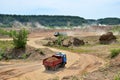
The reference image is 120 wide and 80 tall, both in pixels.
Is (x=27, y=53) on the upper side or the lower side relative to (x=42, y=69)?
upper

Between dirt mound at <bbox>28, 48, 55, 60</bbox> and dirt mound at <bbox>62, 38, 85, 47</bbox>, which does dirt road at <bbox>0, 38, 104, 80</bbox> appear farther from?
dirt mound at <bbox>62, 38, 85, 47</bbox>

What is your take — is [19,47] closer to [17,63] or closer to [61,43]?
[17,63]

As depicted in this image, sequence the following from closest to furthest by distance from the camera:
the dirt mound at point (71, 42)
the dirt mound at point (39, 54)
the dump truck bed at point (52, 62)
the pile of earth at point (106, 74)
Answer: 1. the pile of earth at point (106, 74)
2. the dump truck bed at point (52, 62)
3. the dirt mound at point (39, 54)
4. the dirt mound at point (71, 42)

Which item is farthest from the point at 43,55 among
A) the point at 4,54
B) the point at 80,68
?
the point at 80,68

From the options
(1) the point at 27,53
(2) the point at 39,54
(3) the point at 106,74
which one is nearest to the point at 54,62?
(3) the point at 106,74

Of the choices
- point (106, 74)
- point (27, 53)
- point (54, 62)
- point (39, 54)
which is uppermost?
point (106, 74)

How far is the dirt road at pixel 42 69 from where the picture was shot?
4794 cm

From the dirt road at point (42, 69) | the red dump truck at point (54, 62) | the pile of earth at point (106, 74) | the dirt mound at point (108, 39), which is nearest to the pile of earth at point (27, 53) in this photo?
the dirt road at point (42, 69)

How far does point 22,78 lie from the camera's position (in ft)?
154

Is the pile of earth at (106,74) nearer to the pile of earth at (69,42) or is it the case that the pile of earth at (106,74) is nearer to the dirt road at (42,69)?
the dirt road at (42,69)

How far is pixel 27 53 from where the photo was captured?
65375mm

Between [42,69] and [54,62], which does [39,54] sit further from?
[54,62]

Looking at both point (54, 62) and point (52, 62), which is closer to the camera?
point (52, 62)

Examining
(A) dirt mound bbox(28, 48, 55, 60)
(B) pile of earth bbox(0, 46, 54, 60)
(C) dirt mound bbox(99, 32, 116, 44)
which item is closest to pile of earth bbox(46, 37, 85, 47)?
(C) dirt mound bbox(99, 32, 116, 44)
